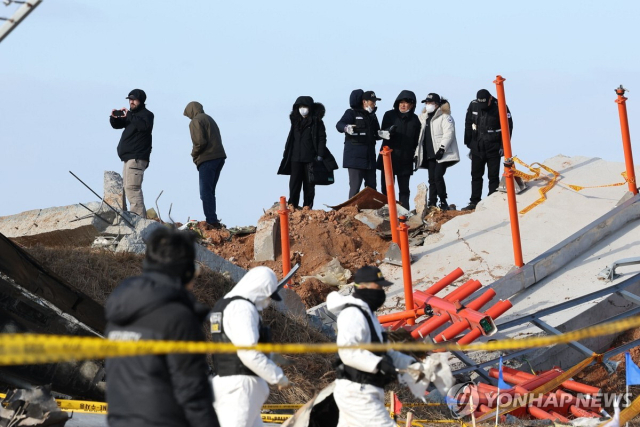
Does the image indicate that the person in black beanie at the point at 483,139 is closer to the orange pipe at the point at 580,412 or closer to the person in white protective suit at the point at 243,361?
the orange pipe at the point at 580,412

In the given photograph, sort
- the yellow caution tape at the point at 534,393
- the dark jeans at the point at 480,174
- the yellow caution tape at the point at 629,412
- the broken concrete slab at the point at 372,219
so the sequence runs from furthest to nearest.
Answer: the dark jeans at the point at 480,174 < the broken concrete slab at the point at 372,219 < the yellow caution tape at the point at 534,393 < the yellow caution tape at the point at 629,412

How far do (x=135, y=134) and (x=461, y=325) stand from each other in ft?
16.8

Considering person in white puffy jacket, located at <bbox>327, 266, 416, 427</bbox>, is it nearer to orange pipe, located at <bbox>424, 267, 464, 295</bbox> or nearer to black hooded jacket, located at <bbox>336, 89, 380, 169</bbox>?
orange pipe, located at <bbox>424, 267, 464, 295</bbox>

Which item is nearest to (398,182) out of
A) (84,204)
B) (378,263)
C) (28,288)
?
(378,263)

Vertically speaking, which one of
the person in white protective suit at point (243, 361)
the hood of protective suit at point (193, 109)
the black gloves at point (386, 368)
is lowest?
the black gloves at point (386, 368)

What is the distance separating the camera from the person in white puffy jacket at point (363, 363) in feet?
21.0

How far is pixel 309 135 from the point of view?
14938 millimetres

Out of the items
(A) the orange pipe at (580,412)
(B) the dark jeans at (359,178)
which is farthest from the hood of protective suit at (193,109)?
(A) the orange pipe at (580,412)

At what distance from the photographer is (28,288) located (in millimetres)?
8930

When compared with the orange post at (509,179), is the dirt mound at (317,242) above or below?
below

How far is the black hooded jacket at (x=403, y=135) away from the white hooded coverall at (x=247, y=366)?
30.1 ft

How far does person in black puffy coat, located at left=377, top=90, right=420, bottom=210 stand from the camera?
15211 millimetres

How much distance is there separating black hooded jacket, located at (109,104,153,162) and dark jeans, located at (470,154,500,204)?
482 centimetres

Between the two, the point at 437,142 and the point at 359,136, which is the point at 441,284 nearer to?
the point at 359,136
